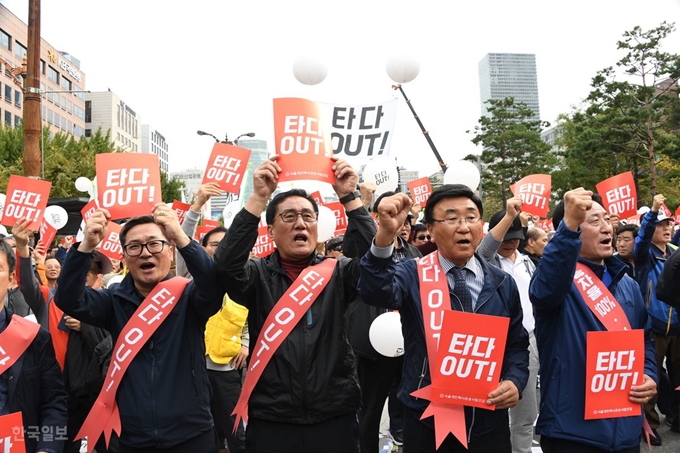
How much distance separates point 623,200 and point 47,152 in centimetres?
2680

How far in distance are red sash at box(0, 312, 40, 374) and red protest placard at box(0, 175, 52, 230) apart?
11.0ft

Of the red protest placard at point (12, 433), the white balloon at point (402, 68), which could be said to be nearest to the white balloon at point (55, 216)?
the white balloon at point (402, 68)

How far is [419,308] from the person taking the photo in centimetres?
282

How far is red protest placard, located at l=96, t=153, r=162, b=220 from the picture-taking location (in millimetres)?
→ 3398

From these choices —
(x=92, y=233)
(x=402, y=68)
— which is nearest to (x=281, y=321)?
(x=92, y=233)

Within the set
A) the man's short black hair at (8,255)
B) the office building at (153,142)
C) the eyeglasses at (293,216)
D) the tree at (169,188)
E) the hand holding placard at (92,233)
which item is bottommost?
the man's short black hair at (8,255)

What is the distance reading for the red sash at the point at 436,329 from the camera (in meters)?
2.60

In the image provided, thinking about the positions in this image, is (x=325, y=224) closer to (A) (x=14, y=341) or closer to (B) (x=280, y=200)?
(B) (x=280, y=200)

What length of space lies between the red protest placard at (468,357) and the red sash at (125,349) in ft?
4.68

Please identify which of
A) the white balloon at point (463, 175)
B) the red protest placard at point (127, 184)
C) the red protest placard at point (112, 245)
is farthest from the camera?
the white balloon at point (463, 175)

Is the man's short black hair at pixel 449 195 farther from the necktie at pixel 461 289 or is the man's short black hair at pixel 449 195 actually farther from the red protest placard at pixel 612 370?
the red protest placard at pixel 612 370

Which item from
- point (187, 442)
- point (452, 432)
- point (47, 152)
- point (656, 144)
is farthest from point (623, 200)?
point (47, 152)

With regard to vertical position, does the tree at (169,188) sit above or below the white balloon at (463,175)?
above

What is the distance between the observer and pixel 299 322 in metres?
2.91
